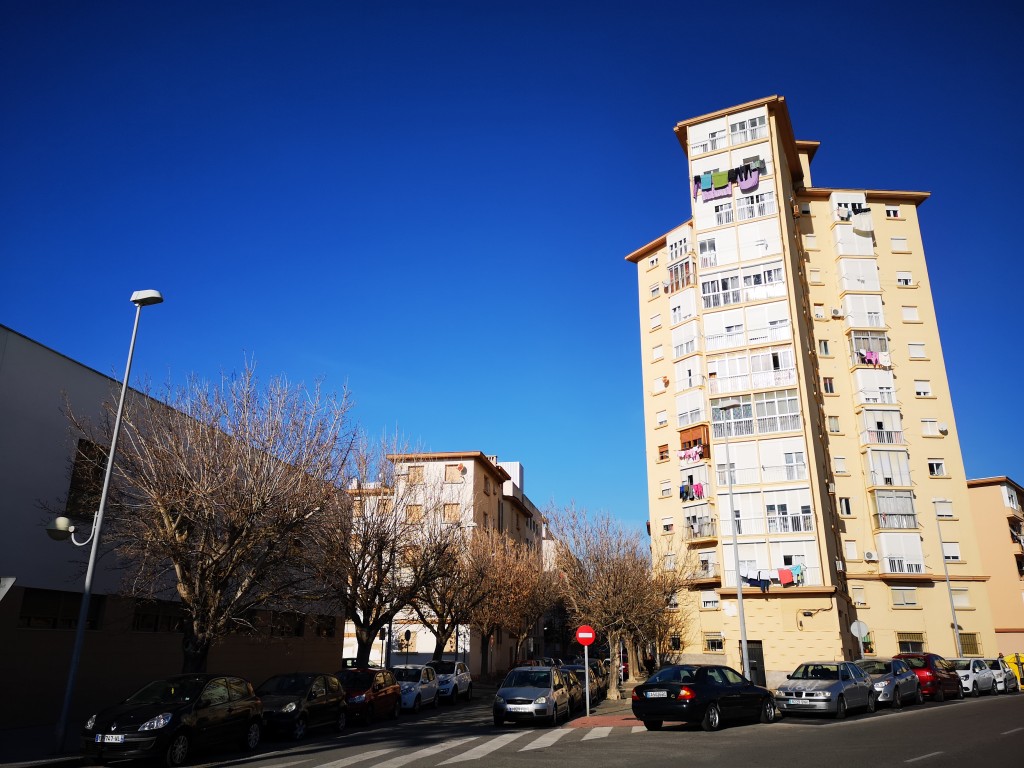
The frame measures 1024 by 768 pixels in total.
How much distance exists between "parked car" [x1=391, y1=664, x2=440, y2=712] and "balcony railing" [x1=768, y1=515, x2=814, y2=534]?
20.0 m

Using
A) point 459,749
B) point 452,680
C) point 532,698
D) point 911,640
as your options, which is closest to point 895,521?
point 911,640

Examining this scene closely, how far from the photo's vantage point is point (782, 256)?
40.7 m

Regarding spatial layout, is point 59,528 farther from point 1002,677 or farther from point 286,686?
point 1002,677

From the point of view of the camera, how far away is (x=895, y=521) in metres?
40.8

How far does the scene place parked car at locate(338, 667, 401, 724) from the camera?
18734mm

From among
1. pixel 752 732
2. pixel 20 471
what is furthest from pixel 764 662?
pixel 20 471

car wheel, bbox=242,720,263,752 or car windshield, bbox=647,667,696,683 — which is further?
car windshield, bbox=647,667,696,683

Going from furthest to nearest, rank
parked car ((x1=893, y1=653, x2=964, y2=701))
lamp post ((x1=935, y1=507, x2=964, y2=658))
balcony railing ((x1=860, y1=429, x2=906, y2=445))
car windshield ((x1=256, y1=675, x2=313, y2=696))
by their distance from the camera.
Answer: balcony railing ((x1=860, y1=429, x2=906, y2=445))
lamp post ((x1=935, y1=507, x2=964, y2=658))
parked car ((x1=893, y1=653, x2=964, y2=701))
car windshield ((x1=256, y1=675, x2=313, y2=696))

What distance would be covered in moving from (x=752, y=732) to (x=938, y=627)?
1232 inches

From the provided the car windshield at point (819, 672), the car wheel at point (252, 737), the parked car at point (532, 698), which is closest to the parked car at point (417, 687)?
the parked car at point (532, 698)

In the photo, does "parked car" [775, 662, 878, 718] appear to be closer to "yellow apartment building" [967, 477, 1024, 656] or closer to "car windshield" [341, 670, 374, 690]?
"car windshield" [341, 670, 374, 690]

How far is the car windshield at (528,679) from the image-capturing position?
19.3 m

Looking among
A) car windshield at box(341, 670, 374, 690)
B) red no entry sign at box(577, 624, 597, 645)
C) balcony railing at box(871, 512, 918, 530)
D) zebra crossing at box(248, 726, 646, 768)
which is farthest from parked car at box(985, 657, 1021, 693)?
car windshield at box(341, 670, 374, 690)

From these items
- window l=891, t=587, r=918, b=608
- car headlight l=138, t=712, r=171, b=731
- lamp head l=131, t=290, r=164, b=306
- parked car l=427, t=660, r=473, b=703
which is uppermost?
lamp head l=131, t=290, r=164, b=306
